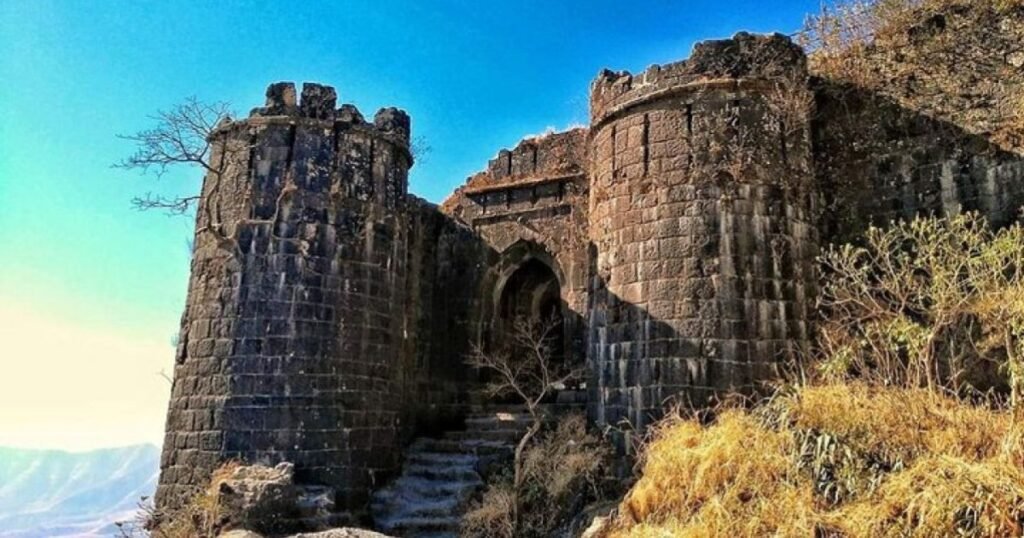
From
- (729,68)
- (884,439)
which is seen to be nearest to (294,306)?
(729,68)

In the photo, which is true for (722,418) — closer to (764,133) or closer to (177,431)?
(764,133)

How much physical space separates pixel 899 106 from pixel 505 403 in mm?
8994

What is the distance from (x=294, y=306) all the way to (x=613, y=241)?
16.3 feet

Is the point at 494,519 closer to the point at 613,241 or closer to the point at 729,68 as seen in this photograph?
the point at 613,241

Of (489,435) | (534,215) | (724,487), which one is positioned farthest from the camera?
(534,215)

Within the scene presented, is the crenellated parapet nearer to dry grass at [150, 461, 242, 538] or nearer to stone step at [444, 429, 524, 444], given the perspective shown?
stone step at [444, 429, 524, 444]

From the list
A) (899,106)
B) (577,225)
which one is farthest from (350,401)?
(899,106)

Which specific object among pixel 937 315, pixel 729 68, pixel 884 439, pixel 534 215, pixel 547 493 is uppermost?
pixel 729 68

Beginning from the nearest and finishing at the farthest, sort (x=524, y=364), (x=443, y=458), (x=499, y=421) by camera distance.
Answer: (x=443, y=458) < (x=499, y=421) < (x=524, y=364)

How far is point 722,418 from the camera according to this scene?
30.5 feet

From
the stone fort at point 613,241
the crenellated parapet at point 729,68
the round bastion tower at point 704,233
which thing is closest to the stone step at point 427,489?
the stone fort at point 613,241

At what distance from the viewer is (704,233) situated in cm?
1088

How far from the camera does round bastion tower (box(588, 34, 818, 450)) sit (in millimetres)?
10562

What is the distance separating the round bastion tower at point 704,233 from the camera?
10.6m
